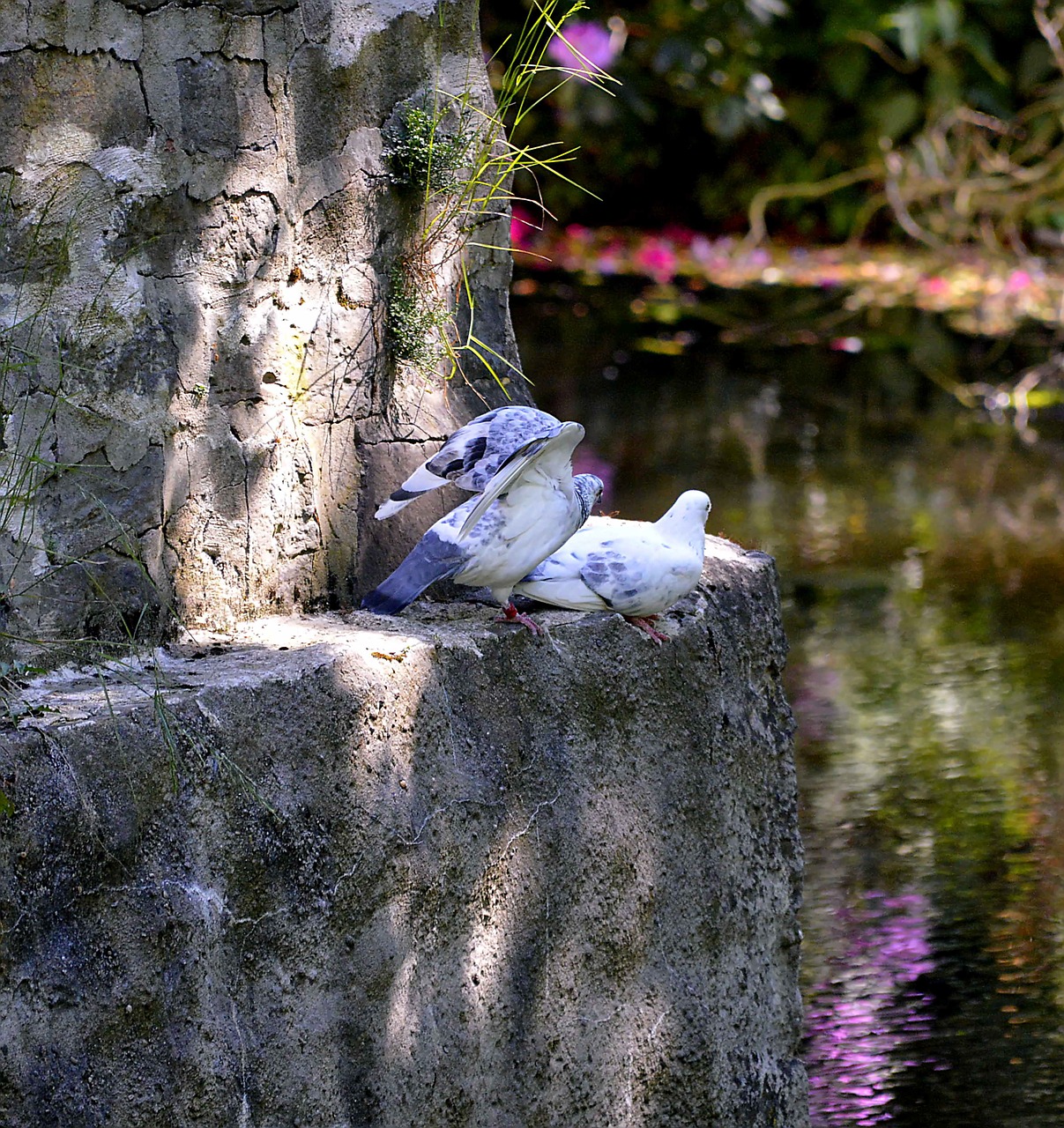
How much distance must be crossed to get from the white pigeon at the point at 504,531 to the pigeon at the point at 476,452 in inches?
1.5

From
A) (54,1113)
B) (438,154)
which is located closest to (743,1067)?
(54,1113)

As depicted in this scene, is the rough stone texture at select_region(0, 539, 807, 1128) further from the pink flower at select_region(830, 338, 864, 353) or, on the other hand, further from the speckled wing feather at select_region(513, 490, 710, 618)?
the pink flower at select_region(830, 338, 864, 353)

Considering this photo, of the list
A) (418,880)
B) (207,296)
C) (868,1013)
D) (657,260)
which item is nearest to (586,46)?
(657,260)

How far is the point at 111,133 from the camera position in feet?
7.25

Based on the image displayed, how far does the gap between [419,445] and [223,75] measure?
25.1 inches

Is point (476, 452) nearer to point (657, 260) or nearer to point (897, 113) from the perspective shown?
point (657, 260)

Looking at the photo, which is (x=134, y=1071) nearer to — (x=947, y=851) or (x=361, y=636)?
(x=361, y=636)

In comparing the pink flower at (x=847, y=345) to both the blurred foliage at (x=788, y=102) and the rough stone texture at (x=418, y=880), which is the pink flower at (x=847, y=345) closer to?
the blurred foliage at (x=788, y=102)

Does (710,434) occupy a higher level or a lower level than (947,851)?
higher

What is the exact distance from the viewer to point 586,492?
99.0 inches

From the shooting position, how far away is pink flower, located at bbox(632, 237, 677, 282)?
33.9 ft

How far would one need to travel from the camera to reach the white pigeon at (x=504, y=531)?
7.75ft

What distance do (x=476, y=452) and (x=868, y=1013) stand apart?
1.49 meters

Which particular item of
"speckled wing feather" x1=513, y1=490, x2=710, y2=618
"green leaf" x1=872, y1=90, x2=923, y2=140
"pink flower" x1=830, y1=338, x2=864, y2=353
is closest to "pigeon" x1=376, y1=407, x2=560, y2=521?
"speckled wing feather" x1=513, y1=490, x2=710, y2=618
